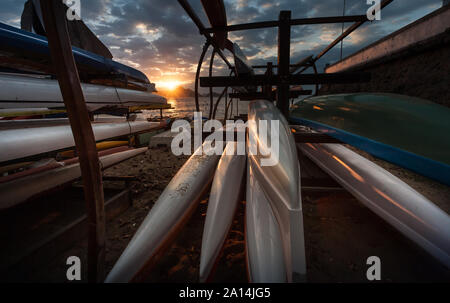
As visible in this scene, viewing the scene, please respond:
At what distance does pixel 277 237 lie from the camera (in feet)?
3.32

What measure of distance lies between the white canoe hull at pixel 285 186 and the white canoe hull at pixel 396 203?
0.70 m

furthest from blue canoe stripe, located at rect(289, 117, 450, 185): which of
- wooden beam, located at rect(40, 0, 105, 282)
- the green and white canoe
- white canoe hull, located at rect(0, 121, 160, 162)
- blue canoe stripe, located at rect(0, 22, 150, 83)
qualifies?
blue canoe stripe, located at rect(0, 22, 150, 83)

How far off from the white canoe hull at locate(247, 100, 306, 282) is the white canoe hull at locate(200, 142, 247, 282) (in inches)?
10.4

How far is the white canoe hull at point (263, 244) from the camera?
35.0 inches

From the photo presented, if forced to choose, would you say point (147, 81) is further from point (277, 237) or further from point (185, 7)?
point (277, 237)

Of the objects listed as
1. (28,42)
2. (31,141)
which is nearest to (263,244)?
(31,141)

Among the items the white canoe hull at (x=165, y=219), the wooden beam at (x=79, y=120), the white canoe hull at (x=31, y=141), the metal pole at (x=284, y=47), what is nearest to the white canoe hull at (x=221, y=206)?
the white canoe hull at (x=165, y=219)

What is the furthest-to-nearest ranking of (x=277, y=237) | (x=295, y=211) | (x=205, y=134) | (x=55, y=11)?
(x=205, y=134) < (x=277, y=237) < (x=295, y=211) < (x=55, y=11)

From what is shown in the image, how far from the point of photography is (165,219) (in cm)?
120

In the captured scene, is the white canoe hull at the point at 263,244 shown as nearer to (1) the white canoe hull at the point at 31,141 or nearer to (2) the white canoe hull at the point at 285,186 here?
(2) the white canoe hull at the point at 285,186

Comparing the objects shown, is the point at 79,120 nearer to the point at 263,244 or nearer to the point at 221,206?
the point at 221,206

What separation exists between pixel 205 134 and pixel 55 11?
1.68 m

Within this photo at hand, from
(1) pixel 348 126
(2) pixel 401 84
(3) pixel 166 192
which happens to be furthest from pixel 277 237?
(2) pixel 401 84

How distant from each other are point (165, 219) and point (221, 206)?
1.30ft
